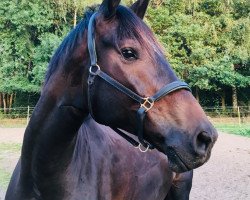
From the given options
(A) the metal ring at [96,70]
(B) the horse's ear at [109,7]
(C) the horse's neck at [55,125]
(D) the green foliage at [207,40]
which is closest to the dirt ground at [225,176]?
(C) the horse's neck at [55,125]

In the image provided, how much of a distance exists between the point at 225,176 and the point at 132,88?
25.9 feet

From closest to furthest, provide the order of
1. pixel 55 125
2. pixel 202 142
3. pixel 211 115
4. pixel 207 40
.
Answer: pixel 202 142 < pixel 55 125 < pixel 211 115 < pixel 207 40

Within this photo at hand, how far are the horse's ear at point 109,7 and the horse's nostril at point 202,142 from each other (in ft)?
2.75

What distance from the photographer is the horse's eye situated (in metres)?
2.18

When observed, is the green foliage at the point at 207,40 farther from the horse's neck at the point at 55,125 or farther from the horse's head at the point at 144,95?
the horse's head at the point at 144,95

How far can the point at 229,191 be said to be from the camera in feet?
26.1

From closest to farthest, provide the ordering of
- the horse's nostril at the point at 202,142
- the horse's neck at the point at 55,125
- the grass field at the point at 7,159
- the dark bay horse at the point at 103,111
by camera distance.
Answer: the horse's nostril at the point at 202,142
the dark bay horse at the point at 103,111
the horse's neck at the point at 55,125
the grass field at the point at 7,159

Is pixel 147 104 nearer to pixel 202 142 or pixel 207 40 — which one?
pixel 202 142

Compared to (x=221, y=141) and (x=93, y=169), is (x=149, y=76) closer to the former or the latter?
(x=93, y=169)

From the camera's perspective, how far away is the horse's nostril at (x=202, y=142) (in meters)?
1.94

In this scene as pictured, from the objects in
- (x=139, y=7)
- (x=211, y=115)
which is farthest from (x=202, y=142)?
(x=211, y=115)

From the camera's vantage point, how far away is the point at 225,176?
375 inches

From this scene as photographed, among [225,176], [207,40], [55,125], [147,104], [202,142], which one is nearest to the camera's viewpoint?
[202,142]

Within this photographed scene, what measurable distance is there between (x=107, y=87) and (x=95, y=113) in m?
0.18
